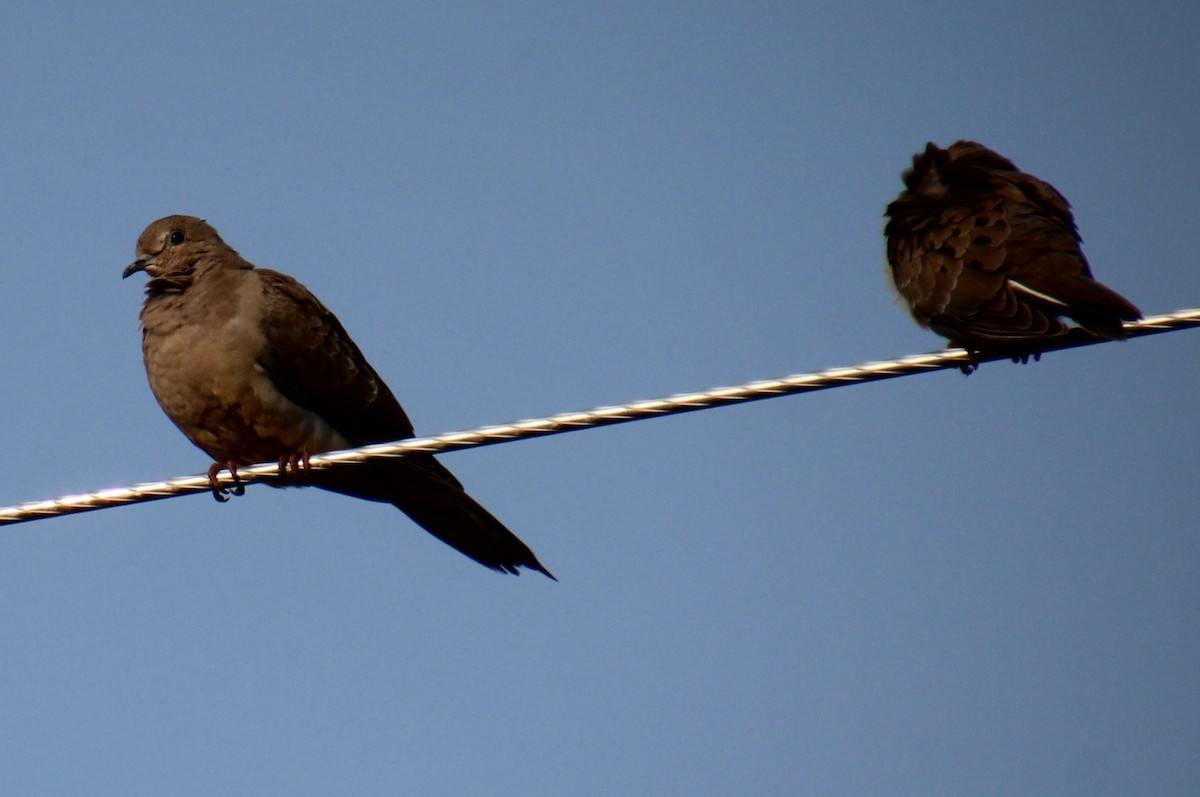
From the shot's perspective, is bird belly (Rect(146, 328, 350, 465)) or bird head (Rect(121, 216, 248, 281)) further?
bird head (Rect(121, 216, 248, 281))

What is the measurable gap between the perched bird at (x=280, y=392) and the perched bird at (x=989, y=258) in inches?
75.7

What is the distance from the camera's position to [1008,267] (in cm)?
557

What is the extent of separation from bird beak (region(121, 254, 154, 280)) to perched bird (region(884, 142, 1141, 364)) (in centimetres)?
328

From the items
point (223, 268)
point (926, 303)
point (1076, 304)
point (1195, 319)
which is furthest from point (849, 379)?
point (223, 268)

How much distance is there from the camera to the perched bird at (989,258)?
17.1ft

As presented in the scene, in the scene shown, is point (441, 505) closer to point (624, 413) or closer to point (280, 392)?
Answer: point (280, 392)

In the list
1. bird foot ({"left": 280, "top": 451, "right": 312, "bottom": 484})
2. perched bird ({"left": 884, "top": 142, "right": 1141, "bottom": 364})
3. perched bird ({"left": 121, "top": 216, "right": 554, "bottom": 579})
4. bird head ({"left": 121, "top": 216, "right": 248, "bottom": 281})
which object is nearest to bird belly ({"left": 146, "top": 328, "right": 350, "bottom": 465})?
perched bird ({"left": 121, "top": 216, "right": 554, "bottom": 579})

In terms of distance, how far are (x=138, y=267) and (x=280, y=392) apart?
1095 millimetres

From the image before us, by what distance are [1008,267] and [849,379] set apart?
1700 millimetres

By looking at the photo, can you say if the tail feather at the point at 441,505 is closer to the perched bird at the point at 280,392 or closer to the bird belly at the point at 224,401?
the perched bird at the point at 280,392

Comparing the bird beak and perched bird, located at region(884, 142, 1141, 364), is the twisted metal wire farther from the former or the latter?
the bird beak

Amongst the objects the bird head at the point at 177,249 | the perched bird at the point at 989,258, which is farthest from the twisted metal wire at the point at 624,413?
the bird head at the point at 177,249

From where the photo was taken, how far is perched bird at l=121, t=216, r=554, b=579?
18.7ft

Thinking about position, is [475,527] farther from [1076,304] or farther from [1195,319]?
[1195,319]
